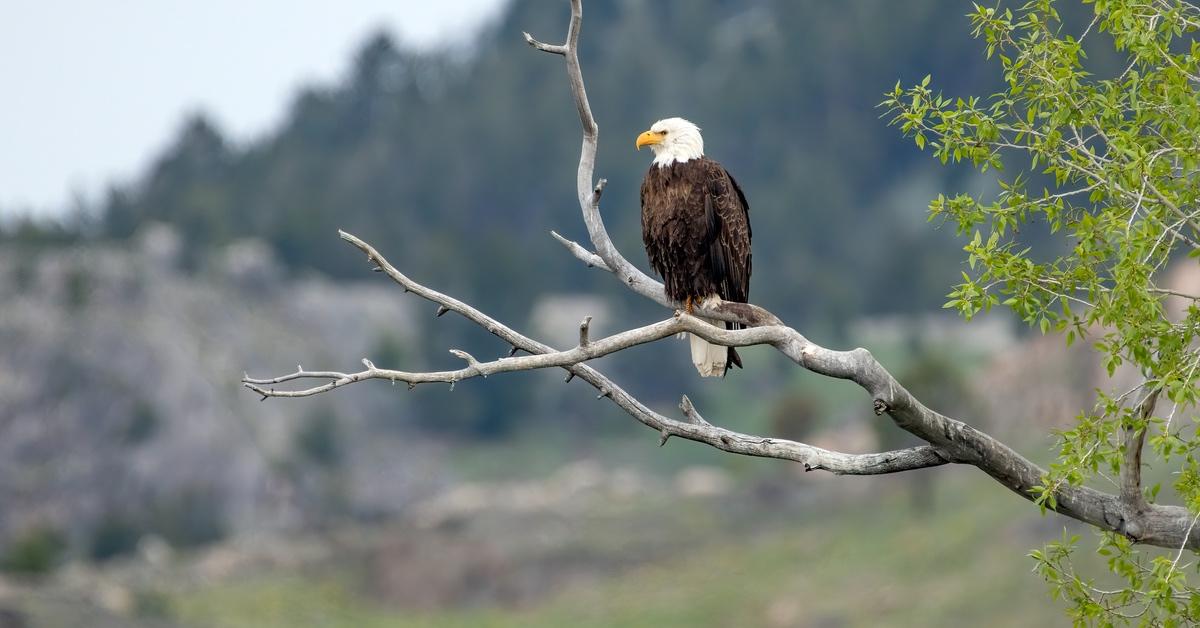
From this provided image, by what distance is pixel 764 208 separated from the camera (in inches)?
3339

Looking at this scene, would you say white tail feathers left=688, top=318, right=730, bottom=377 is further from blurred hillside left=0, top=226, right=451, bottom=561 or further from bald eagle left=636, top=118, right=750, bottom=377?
blurred hillside left=0, top=226, right=451, bottom=561

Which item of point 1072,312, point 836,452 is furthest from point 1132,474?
point 836,452

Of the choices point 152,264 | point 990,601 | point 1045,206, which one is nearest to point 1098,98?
point 1045,206

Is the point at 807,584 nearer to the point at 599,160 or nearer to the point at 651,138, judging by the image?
the point at 651,138

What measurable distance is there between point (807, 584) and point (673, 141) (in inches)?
1013

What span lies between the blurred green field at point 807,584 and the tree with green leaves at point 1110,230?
20435 mm

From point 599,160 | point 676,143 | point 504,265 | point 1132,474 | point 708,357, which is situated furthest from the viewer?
point 599,160

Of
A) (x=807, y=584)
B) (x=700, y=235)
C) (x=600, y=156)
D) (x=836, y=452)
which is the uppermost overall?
(x=600, y=156)

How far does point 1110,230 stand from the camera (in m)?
6.36

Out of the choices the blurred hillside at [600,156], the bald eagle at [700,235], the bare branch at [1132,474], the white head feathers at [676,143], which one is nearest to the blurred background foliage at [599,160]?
the blurred hillside at [600,156]

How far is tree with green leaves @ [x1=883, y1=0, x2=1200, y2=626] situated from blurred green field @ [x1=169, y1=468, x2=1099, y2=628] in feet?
67.0

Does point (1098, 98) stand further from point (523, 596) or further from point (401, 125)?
point (401, 125)

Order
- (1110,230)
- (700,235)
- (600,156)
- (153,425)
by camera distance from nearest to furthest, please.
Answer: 1. (1110,230)
2. (700,235)
3. (153,425)
4. (600,156)

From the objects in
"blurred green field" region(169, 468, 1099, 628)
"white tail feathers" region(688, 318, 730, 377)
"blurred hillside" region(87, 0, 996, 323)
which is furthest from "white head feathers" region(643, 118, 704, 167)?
"blurred hillside" region(87, 0, 996, 323)
